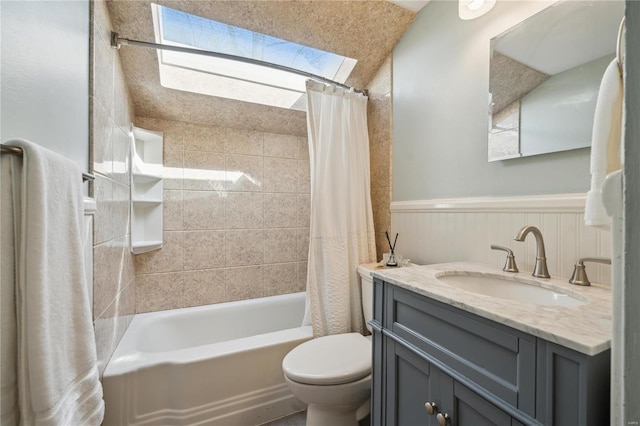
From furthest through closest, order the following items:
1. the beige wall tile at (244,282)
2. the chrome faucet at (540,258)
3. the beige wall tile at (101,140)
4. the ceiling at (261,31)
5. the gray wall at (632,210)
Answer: the beige wall tile at (244,282)
the ceiling at (261,31)
the beige wall tile at (101,140)
the chrome faucet at (540,258)
the gray wall at (632,210)

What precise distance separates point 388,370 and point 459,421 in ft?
0.89

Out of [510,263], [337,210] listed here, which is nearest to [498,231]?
Result: [510,263]

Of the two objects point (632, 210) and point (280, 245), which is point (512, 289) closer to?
point (632, 210)

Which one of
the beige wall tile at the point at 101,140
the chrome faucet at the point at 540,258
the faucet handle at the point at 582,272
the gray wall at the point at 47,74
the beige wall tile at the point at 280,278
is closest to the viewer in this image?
the gray wall at the point at 47,74

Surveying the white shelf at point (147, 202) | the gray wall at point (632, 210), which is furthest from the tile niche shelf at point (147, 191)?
the gray wall at point (632, 210)

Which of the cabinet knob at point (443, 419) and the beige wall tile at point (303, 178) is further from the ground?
the beige wall tile at point (303, 178)

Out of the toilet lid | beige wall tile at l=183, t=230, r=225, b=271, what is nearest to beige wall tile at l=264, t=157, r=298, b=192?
beige wall tile at l=183, t=230, r=225, b=271

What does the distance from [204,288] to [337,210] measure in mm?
1296

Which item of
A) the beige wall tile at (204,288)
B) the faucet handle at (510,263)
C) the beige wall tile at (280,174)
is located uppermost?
the beige wall tile at (280,174)

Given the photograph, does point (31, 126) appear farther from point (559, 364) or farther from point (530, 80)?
point (530, 80)

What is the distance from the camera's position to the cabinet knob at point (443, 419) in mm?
703

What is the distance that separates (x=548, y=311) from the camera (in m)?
0.59

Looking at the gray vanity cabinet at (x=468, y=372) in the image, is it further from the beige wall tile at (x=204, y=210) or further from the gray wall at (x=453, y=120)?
the beige wall tile at (x=204, y=210)

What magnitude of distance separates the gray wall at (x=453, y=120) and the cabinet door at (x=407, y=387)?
81 cm
